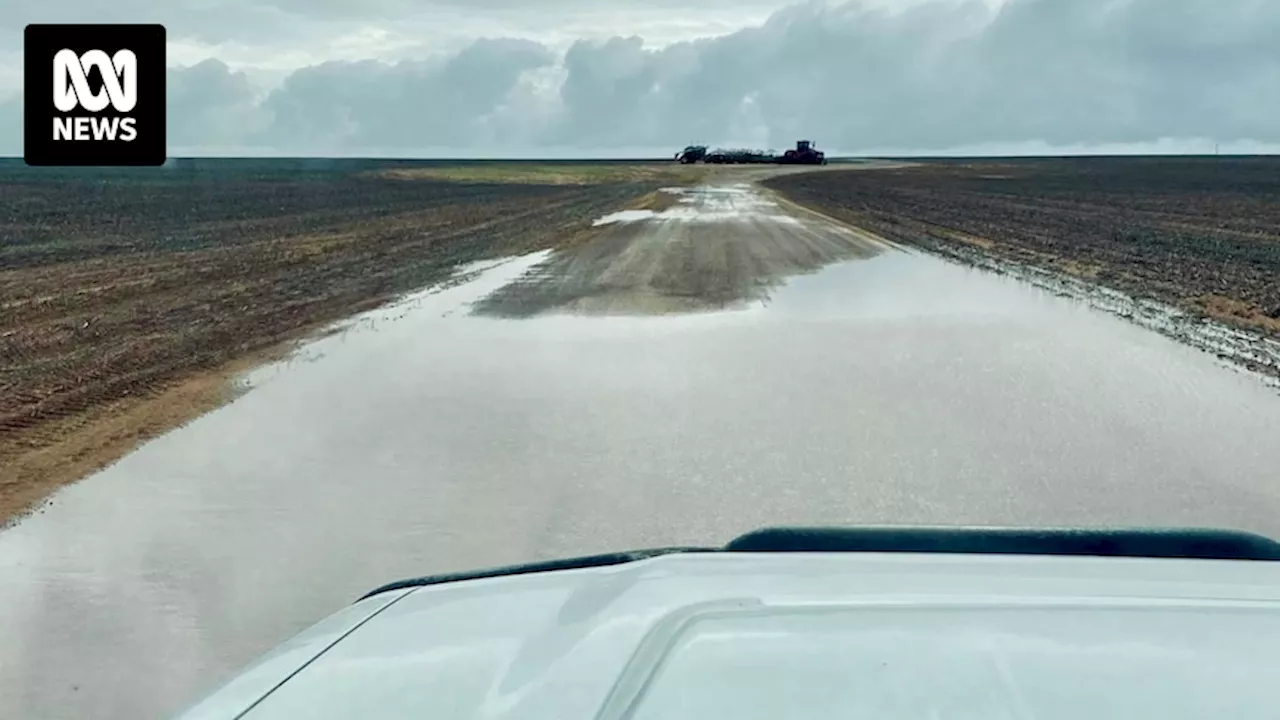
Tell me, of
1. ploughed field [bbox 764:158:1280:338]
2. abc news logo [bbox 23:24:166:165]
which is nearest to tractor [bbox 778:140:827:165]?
ploughed field [bbox 764:158:1280:338]

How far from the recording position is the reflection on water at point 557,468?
4793 mm

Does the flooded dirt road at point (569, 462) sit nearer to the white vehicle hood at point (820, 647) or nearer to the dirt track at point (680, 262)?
the dirt track at point (680, 262)

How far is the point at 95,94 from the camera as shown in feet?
45.2

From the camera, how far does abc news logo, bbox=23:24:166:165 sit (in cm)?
1262

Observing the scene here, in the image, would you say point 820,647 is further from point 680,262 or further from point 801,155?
point 801,155

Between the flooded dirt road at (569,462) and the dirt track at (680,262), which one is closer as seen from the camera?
the flooded dirt road at (569,462)

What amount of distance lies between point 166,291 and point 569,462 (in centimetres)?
946

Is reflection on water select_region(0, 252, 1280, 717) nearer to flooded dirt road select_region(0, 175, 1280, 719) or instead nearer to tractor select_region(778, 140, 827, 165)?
flooded dirt road select_region(0, 175, 1280, 719)

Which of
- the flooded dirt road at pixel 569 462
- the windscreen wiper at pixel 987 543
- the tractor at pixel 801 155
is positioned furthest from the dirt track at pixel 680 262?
the tractor at pixel 801 155

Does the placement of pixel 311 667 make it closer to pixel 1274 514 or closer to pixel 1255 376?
pixel 1274 514

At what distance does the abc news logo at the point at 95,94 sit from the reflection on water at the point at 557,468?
12.5 ft

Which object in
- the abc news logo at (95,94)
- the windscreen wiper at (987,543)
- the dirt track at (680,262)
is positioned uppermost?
the abc news logo at (95,94)

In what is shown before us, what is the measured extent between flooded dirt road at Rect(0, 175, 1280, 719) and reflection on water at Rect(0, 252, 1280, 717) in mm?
20

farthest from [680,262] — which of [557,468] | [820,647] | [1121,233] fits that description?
[820,647]
